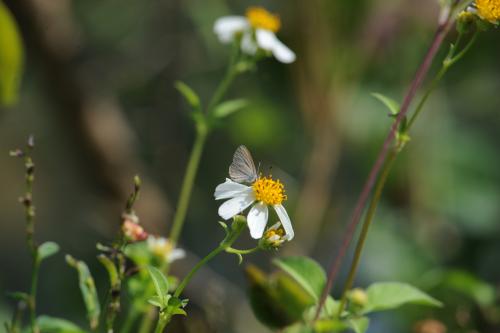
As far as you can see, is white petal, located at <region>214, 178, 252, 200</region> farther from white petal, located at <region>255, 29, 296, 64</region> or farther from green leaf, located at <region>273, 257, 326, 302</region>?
white petal, located at <region>255, 29, 296, 64</region>

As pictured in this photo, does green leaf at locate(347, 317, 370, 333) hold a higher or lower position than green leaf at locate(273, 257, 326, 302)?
lower

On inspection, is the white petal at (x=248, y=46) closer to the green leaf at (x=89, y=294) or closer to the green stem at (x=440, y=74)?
the green stem at (x=440, y=74)

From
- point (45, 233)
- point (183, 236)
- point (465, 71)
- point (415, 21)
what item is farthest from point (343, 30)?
point (45, 233)

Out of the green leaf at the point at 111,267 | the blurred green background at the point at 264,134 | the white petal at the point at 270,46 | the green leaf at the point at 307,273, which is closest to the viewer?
the green leaf at the point at 111,267

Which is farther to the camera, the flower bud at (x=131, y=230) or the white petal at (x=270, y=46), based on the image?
the white petal at (x=270, y=46)

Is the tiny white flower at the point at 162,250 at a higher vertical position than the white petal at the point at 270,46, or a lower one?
lower

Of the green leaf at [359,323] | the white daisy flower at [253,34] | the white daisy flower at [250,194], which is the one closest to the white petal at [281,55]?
the white daisy flower at [253,34]

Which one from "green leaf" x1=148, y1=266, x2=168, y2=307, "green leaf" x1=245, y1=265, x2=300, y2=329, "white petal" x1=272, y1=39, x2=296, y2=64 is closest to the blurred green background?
"white petal" x1=272, y1=39, x2=296, y2=64
